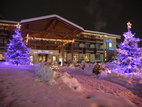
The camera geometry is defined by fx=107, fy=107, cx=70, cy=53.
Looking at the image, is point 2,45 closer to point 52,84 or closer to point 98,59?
point 52,84

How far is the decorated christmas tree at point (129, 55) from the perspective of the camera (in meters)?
11.5

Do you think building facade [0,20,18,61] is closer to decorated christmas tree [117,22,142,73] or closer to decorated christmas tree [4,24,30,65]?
decorated christmas tree [4,24,30,65]

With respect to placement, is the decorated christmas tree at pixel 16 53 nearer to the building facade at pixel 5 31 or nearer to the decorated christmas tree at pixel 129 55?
the building facade at pixel 5 31

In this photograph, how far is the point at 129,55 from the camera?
39.1 ft

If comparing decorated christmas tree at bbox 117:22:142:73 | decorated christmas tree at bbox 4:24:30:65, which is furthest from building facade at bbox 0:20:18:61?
decorated christmas tree at bbox 117:22:142:73

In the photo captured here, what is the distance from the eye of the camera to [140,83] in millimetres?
7938

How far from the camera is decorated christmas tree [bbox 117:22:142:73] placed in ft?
37.7

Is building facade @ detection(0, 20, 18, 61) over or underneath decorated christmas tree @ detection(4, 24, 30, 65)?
over

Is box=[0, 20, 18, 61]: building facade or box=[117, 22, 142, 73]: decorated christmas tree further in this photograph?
box=[0, 20, 18, 61]: building facade

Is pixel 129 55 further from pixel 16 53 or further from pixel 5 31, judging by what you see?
pixel 5 31

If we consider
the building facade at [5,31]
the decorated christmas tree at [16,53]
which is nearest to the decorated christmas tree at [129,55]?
the decorated christmas tree at [16,53]

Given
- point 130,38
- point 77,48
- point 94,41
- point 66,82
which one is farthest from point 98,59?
point 66,82

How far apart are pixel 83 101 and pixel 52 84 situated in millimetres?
1692

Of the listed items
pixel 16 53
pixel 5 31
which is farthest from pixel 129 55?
pixel 5 31
